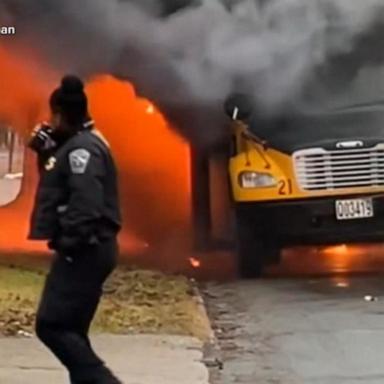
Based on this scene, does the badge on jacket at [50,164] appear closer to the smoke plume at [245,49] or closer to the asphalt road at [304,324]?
the asphalt road at [304,324]

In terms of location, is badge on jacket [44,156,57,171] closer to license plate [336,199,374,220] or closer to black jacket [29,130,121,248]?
black jacket [29,130,121,248]

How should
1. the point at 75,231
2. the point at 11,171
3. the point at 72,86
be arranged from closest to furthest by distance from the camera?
the point at 75,231
the point at 72,86
the point at 11,171

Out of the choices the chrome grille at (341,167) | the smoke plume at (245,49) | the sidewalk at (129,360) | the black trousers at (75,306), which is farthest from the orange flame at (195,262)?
the black trousers at (75,306)

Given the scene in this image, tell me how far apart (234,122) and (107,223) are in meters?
7.21

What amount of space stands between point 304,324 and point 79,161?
439 cm

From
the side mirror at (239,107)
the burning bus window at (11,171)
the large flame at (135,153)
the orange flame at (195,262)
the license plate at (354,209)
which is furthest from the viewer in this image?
the burning bus window at (11,171)

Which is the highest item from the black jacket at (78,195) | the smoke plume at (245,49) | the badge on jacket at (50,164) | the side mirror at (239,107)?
the smoke plume at (245,49)

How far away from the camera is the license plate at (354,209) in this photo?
13672 mm

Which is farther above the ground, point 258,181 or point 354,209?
point 258,181

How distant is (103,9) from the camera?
15.3 metres

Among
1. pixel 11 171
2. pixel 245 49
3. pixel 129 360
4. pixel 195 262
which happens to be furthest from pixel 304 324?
pixel 11 171

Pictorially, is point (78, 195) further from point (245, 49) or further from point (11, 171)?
point (11, 171)

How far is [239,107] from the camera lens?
14.1 metres

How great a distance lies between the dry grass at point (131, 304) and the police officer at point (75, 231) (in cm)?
321
